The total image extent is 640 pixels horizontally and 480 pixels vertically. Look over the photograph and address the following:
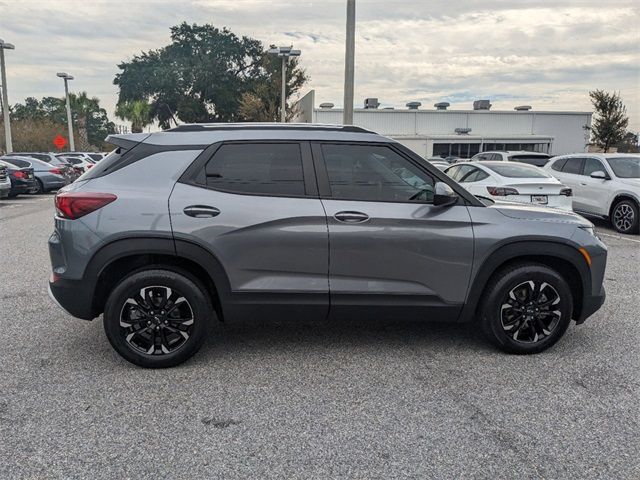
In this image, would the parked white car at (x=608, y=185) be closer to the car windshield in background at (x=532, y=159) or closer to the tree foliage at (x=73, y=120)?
the car windshield in background at (x=532, y=159)

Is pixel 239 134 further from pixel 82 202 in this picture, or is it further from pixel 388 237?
pixel 388 237

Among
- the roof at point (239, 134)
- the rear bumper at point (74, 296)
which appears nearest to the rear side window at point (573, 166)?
the roof at point (239, 134)

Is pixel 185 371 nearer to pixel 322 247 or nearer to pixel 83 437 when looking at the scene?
pixel 83 437

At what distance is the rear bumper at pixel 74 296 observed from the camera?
12.0 ft

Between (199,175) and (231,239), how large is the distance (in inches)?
21.2

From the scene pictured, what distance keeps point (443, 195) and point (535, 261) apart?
3.23 ft

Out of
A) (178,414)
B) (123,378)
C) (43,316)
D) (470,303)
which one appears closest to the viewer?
(178,414)

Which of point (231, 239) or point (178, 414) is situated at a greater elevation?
point (231, 239)

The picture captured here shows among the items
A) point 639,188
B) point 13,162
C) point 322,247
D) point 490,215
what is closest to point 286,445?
point 322,247

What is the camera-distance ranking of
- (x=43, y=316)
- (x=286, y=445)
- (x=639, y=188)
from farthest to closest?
(x=639, y=188) → (x=43, y=316) → (x=286, y=445)

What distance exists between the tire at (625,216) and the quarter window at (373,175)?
26.9 feet

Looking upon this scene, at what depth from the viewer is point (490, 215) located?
389 centimetres

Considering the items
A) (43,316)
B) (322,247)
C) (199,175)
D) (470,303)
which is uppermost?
(199,175)

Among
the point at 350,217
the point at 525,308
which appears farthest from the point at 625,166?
the point at 350,217
